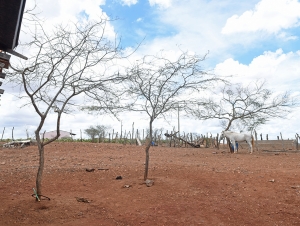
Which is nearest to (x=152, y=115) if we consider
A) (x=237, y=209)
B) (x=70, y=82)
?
(x=70, y=82)

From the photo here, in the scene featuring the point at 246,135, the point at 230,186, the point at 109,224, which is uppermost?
the point at 246,135

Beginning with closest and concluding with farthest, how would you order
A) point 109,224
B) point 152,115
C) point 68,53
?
point 109,224, point 68,53, point 152,115

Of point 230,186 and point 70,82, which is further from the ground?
point 70,82

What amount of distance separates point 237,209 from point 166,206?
172 cm

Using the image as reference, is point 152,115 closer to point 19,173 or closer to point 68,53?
point 68,53

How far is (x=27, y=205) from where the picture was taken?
23.0 feet

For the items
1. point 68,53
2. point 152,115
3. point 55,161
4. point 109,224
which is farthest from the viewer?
point 55,161

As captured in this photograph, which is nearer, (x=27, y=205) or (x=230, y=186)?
(x=27, y=205)

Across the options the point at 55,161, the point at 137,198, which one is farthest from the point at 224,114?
the point at 137,198

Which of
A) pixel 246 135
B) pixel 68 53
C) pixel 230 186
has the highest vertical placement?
pixel 68 53

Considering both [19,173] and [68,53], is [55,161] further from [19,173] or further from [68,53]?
[68,53]

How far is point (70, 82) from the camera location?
7.60 metres

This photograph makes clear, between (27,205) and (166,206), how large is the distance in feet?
11.2

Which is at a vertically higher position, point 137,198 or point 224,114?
point 224,114
